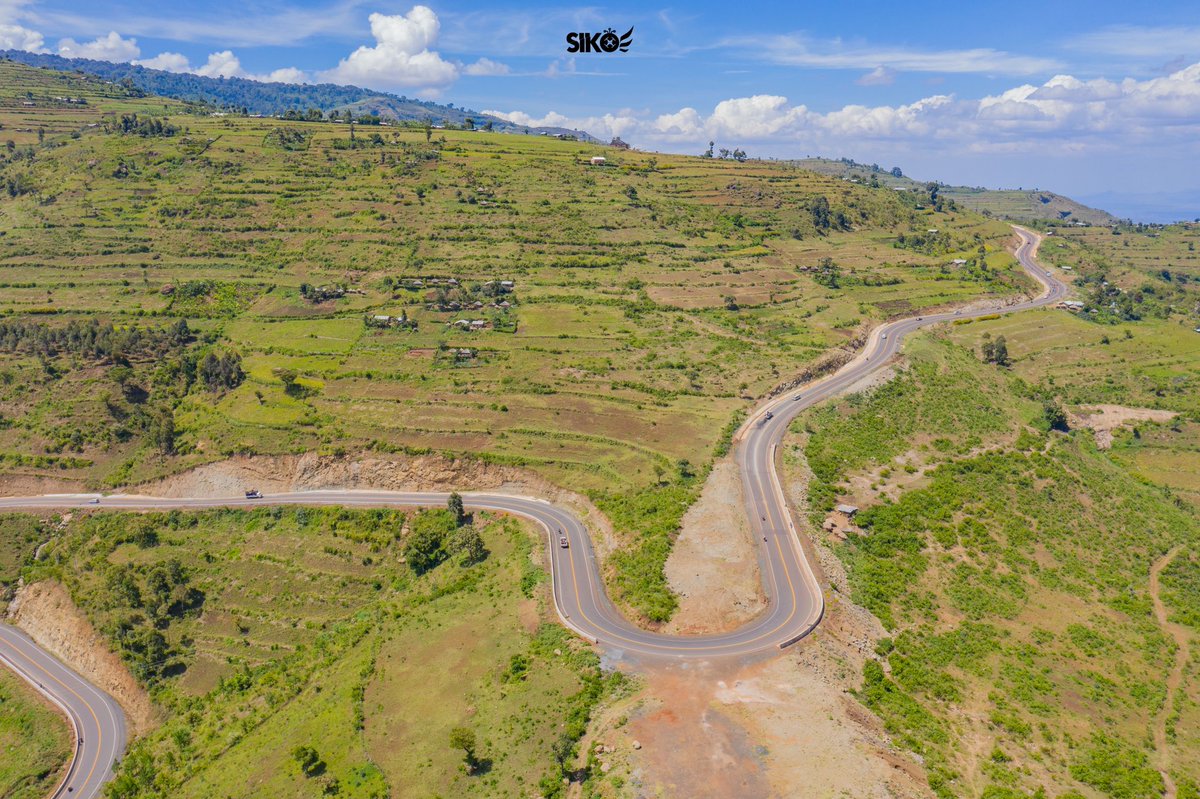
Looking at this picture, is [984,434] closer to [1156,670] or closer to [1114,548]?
[1114,548]

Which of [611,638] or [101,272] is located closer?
[611,638]

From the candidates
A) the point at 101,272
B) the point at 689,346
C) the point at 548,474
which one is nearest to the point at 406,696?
the point at 548,474

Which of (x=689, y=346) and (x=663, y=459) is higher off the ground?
(x=689, y=346)

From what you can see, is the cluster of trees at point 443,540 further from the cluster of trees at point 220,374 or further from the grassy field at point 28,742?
the cluster of trees at point 220,374

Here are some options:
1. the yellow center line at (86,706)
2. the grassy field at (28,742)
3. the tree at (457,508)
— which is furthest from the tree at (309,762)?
the tree at (457,508)

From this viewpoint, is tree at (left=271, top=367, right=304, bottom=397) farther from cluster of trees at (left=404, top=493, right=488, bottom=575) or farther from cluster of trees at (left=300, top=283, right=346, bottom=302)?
cluster of trees at (left=404, top=493, right=488, bottom=575)

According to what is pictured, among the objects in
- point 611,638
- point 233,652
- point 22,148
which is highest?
point 22,148

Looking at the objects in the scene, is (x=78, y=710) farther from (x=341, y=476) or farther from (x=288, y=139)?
(x=288, y=139)
